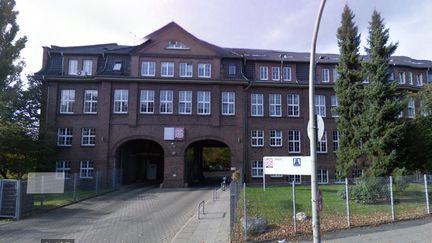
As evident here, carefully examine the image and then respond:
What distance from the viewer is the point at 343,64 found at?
23.6 metres

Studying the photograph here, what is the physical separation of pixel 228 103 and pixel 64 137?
15.6m

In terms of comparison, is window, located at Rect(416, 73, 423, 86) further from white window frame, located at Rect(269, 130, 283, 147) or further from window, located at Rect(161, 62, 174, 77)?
window, located at Rect(161, 62, 174, 77)

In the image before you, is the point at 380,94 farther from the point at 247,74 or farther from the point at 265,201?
the point at 247,74

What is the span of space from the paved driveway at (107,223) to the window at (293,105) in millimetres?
17579

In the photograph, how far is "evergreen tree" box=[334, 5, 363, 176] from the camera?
881 inches

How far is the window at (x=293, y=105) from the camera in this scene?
3616 centimetres

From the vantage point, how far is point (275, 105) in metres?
36.0

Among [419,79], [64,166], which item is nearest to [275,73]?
[419,79]

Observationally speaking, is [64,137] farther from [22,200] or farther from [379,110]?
[379,110]

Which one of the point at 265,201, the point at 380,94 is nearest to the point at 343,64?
the point at 380,94

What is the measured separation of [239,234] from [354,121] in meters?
13.6

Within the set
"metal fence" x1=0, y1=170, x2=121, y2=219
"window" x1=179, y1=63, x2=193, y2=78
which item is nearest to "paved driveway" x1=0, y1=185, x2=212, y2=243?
"metal fence" x1=0, y1=170, x2=121, y2=219

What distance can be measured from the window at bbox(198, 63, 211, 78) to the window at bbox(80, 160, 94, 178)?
513 inches

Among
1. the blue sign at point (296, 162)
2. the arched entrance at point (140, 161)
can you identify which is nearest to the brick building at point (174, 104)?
the arched entrance at point (140, 161)
